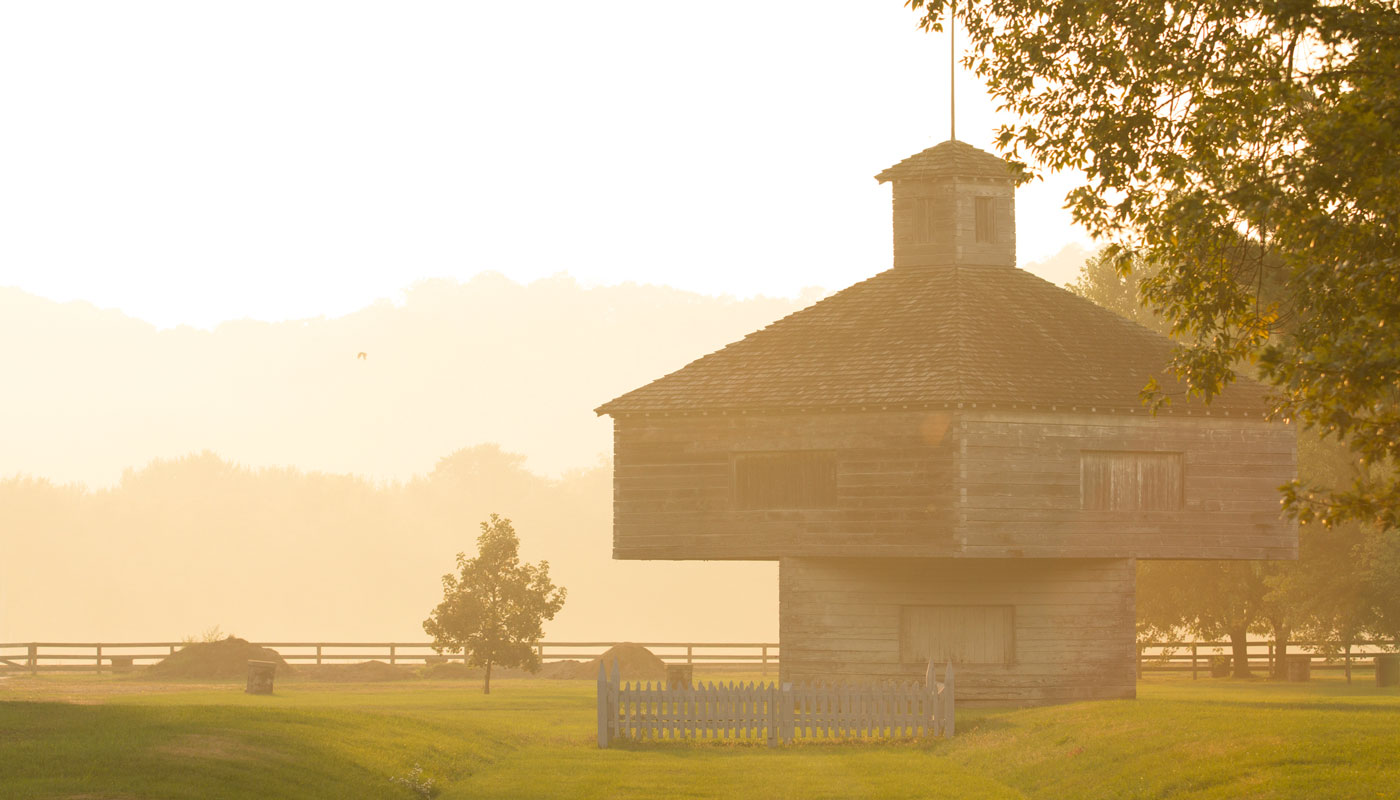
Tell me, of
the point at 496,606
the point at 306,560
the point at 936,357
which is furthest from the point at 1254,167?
the point at 306,560

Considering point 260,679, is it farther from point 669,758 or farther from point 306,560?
point 306,560

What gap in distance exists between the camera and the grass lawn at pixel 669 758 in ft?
56.2

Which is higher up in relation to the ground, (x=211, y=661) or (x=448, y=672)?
(x=211, y=661)

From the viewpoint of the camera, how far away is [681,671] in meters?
39.2

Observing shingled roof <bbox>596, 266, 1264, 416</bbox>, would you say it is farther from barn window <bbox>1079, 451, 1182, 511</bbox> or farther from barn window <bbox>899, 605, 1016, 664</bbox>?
barn window <bbox>899, 605, 1016, 664</bbox>

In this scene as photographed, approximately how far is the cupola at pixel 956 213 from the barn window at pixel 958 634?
898 cm

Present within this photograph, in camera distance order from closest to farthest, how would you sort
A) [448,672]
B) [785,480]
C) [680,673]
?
[785,480], [680,673], [448,672]

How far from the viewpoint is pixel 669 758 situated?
23.6m

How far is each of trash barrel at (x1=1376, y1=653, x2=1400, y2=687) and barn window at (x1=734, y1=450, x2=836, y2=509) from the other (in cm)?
2071

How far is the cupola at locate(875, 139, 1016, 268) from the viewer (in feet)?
127

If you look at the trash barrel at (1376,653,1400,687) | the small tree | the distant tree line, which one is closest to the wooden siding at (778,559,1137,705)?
the small tree

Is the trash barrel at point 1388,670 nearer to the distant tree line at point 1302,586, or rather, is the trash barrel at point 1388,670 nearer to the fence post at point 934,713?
the distant tree line at point 1302,586

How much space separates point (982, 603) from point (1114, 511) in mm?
3556

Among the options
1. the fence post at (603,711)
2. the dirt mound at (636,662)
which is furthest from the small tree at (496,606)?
the fence post at (603,711)
